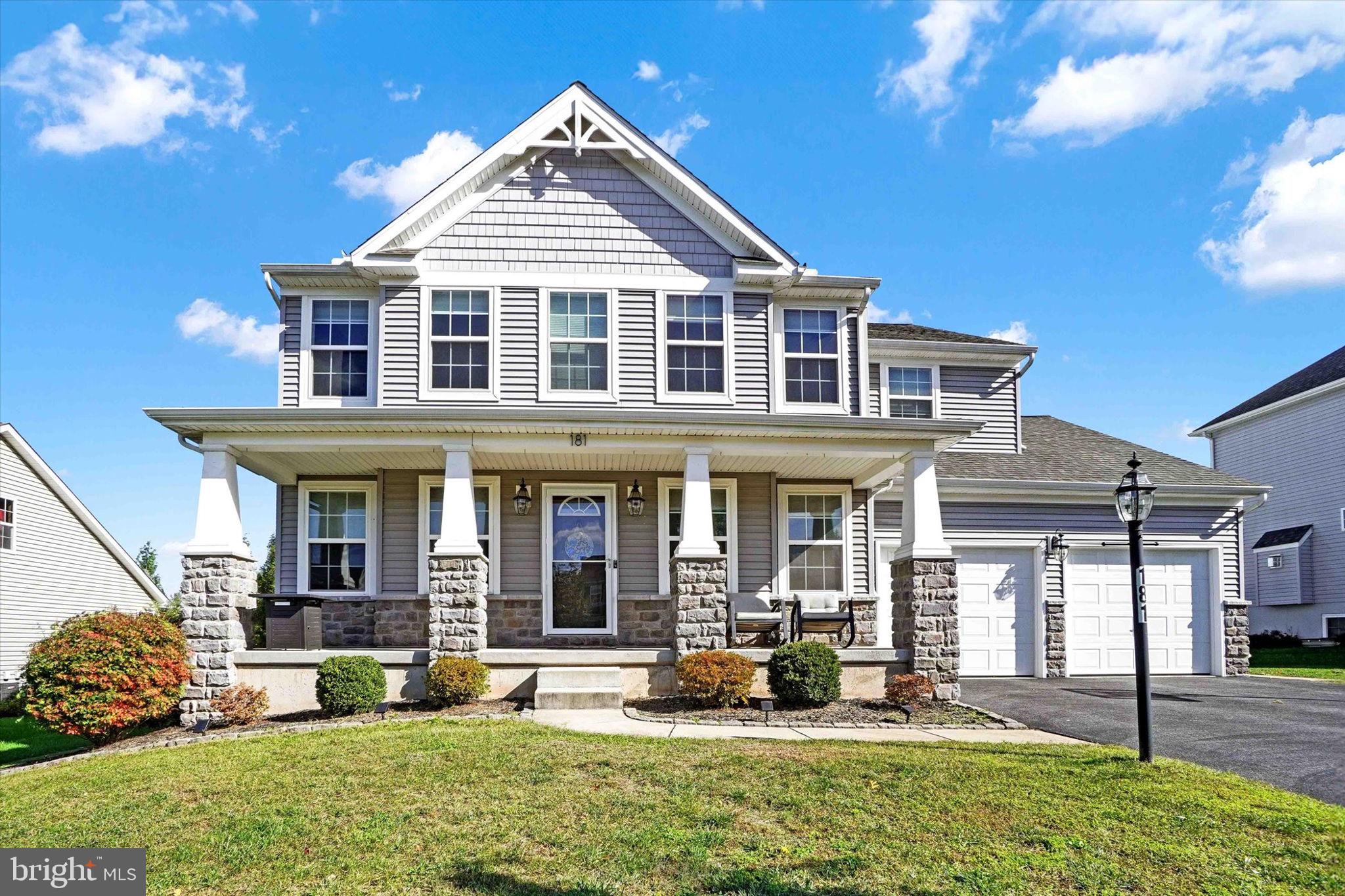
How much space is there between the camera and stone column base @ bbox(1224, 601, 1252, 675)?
16531 millimetres

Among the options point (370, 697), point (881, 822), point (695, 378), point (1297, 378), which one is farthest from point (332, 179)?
point (1297, 378)

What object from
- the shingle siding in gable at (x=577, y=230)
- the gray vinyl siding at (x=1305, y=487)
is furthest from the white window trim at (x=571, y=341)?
the gray vinyl siding at (x=1305, y=487)

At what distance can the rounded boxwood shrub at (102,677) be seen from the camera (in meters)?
10.3

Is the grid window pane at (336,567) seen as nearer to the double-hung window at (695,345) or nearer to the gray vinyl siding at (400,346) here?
the gray vinyl siding at (400,346)

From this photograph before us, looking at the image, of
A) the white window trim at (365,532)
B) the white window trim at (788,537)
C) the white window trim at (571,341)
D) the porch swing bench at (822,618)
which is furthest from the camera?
the white window trim at (788,537)

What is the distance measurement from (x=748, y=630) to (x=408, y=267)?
7.20 m

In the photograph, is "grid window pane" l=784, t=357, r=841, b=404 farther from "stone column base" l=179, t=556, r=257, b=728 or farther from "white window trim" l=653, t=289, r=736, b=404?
"stone column base" l=179, t=556, r=257, b=728

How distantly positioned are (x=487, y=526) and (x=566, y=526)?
1.17 meters

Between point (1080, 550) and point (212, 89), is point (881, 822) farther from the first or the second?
point (212, 89)

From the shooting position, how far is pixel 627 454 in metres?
13.0

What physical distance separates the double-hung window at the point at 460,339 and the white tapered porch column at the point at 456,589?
100 inches

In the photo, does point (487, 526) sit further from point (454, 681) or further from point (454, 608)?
point (454, 681)

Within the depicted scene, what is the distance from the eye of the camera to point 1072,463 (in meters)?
17.2

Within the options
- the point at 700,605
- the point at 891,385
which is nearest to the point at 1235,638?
the point at 891,385
